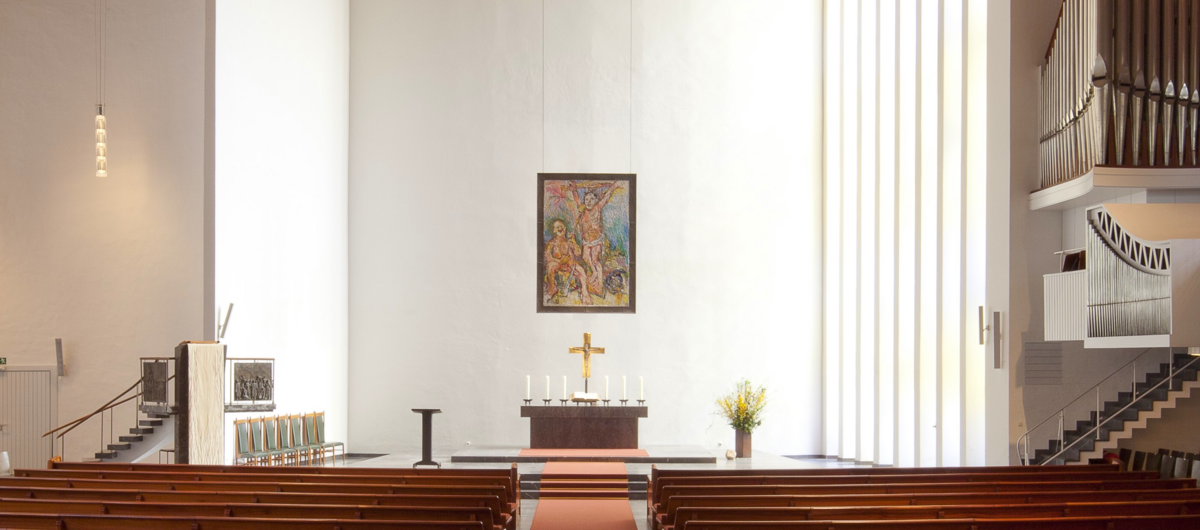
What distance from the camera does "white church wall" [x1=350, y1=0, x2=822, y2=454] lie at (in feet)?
54.6

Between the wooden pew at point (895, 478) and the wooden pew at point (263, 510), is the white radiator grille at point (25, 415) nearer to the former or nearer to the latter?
the wooden pew at point (263, 510)

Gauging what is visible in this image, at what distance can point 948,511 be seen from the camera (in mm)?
5906

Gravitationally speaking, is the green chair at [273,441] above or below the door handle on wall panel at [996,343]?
below

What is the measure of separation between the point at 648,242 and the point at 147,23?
8269 mm

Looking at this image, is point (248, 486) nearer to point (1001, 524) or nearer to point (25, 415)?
point (1001, 524)

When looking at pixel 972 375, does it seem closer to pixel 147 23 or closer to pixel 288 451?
pixel 288 451

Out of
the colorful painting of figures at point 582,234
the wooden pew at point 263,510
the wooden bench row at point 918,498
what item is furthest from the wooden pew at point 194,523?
the colorful painting of figures at point 582,234

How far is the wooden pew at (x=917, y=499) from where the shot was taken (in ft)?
20.5

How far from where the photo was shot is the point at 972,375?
12.8m

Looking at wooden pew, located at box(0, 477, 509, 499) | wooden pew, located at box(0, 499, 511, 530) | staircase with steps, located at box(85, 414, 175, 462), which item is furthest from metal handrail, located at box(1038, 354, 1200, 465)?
staircase with steps, located at box(85, 414, 175, 462)

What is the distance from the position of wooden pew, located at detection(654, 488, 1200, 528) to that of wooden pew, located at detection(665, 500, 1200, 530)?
0.84 ft

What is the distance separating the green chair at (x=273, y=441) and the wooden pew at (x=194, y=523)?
7655 millimetres

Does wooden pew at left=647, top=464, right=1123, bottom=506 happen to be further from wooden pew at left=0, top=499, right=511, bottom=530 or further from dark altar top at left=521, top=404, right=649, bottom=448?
dark altar top at left=521, top=404, right=649, bottom=448

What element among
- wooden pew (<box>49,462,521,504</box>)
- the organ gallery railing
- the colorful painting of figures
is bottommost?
wooden pew (<box>49,462,521,504</box>)
